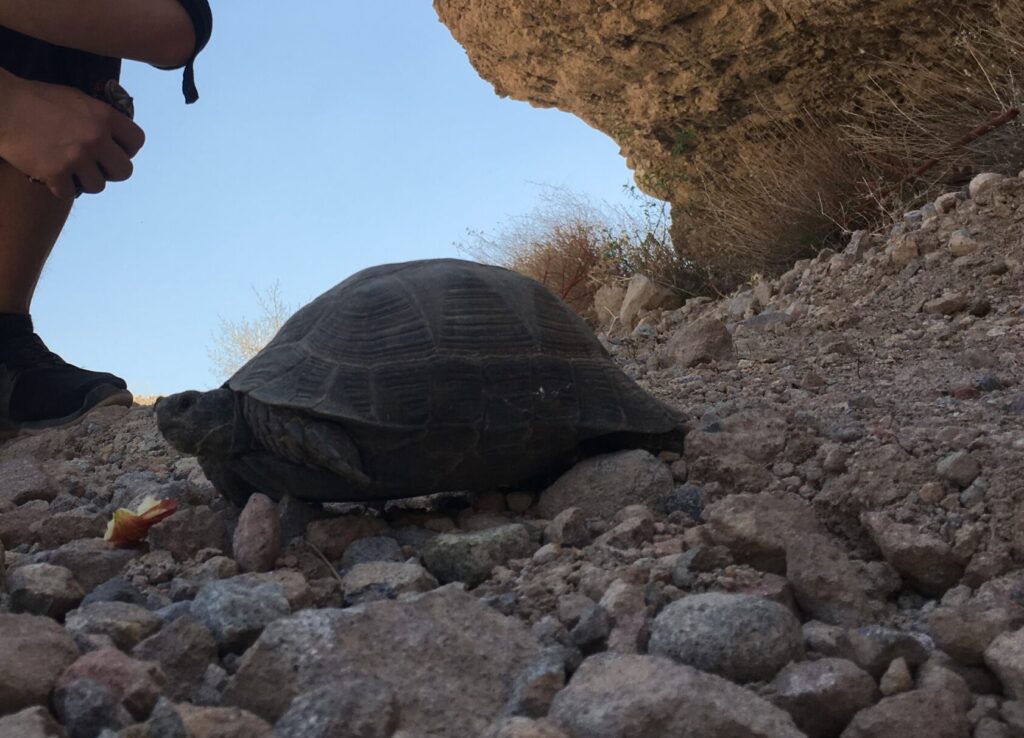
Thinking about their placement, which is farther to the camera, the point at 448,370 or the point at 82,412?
the point at 82,412

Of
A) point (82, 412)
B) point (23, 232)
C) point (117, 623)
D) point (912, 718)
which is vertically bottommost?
point (912, 718)

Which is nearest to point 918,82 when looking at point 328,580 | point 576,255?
point 576,255

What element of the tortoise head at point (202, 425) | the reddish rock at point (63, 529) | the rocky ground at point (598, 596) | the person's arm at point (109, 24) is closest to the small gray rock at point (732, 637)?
the rocky ground at point (598, 596)

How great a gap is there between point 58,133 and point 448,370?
164 cm

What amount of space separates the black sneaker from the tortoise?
2.12 metres

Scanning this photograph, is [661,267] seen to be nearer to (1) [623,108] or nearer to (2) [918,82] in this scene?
(1) [623,108]

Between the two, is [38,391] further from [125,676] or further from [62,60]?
[125,676]

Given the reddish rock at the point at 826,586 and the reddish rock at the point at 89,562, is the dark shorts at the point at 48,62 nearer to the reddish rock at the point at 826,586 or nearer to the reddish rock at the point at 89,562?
the reddish rock at the point at 89,562

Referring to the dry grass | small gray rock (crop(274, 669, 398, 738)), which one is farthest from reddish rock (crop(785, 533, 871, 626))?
the dry grass

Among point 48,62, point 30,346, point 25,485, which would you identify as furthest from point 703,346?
point 30,346

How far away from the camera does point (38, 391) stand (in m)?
4.22

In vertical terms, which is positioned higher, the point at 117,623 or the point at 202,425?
the point at 202,425

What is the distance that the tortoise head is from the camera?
7.44 feet

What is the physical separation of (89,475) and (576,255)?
591 cm
